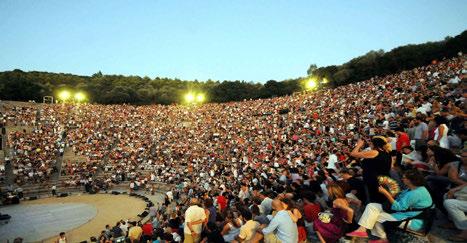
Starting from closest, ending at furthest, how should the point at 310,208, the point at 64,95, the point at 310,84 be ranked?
the point at 310,208
the point at 64,95
the point at 310,84

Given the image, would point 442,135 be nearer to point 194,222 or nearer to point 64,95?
point 194,222

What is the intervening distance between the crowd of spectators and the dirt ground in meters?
2.27

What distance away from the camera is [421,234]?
172 inches

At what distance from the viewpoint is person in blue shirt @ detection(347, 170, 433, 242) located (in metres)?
4.23

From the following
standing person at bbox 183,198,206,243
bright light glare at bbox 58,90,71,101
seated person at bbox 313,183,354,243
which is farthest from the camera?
bright light glare at bbox 58,90,71,101

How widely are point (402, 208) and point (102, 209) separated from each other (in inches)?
758

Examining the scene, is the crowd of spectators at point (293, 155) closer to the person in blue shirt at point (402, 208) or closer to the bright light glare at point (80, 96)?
the person in blue shirt at point (402, 208)

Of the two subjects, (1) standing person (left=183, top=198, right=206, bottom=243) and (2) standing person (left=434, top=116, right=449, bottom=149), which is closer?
(1) standing person (left=183, top=198, right=206, bottom=243)

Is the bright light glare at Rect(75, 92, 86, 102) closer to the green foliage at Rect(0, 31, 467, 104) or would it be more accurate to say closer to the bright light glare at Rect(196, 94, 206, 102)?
the green foliage at Rect(0, 31, 467, 104)

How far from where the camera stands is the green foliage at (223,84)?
48375 mm

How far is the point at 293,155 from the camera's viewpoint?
18.0 meters

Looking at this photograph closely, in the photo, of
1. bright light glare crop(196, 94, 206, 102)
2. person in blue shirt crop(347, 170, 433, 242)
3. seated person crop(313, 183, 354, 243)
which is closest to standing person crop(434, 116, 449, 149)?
person in blue shirt crop(347, 170, 433, 242)

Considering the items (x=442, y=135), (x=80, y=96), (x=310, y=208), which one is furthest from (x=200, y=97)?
(x=310, y=208)

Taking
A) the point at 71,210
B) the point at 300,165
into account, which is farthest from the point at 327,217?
the point at 71,210
